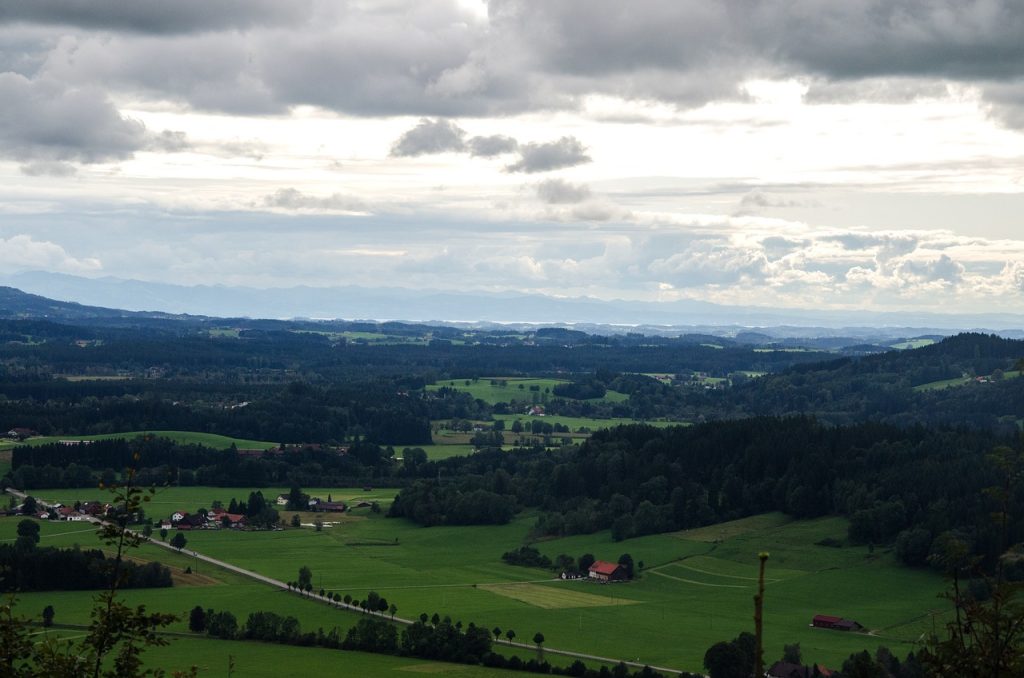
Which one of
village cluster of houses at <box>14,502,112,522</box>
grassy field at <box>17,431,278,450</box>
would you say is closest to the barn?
village cluster of houses at <box>14,502,112,522</box>

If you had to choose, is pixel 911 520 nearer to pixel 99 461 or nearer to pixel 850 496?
pixel 850 496

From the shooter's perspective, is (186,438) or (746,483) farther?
(186,438)

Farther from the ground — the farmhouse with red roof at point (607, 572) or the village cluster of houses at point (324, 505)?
the farmhouse with red roof at point (607, 572)

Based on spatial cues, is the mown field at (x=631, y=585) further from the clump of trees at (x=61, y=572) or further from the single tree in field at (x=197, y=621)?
the single tree in field at (x=197, y=621)

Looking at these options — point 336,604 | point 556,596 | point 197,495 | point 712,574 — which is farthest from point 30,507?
point 712,574

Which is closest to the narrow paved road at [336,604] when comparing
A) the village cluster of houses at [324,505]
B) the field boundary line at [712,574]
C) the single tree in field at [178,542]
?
the single tree in field at [178,542]

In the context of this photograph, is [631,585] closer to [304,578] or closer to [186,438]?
[304,578]

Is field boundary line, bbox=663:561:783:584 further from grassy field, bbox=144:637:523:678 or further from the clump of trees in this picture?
the clump of trees
